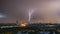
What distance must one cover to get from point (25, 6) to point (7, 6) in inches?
5.9

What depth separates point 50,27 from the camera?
823 mm

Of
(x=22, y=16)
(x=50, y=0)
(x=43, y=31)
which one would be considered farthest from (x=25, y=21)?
(x=50, y=0)

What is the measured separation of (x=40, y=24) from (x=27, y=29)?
0.11 meters

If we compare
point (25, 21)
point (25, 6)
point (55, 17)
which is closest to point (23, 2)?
point (25, 6)

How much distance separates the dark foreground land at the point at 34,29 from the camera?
0.82m

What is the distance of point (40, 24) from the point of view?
32.6 inches

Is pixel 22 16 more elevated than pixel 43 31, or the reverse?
pixel 22 16

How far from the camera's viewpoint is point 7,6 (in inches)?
35.2

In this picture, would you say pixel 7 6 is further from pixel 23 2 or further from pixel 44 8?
pixel 44 8

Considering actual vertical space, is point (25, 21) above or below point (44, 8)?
below

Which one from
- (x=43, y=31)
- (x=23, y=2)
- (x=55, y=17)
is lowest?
(x=43, y=31)

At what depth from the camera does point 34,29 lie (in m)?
0.82

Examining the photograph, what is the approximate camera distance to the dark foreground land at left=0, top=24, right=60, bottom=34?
32.4 inches

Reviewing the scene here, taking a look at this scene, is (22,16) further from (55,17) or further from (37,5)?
(55,17)
